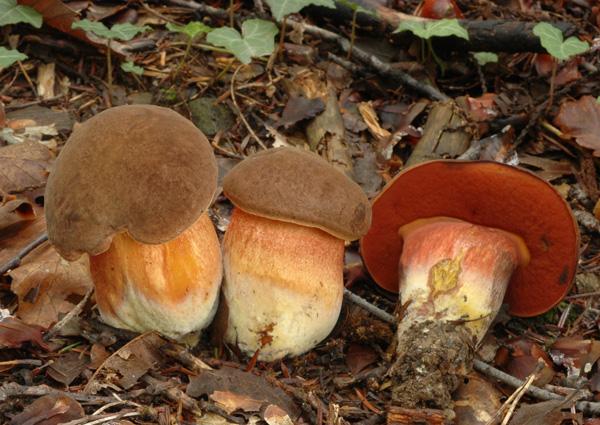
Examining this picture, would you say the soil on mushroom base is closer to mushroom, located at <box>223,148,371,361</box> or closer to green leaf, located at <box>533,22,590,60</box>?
mushroom, located at <box>223,148,371,361</box>

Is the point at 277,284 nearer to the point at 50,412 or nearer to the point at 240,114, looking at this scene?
the point at 50,412

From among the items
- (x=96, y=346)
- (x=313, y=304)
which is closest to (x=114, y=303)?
(x=96, y=346)

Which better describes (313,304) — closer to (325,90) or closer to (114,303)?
(114,303)

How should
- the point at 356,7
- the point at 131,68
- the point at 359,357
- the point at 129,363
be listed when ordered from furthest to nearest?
the point at 356,7
the point at 131,68
the point at 359,357
the point at 129,363

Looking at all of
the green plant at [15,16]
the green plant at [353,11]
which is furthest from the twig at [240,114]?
the green plant at [15,16]

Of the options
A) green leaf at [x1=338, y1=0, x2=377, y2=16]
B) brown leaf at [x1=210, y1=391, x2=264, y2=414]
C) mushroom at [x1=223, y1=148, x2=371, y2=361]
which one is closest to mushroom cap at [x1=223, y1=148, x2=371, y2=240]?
mushroom at [x1=223, y1=148, x2=371, y2=361]

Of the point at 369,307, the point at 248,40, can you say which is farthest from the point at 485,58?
the point at 369,307
